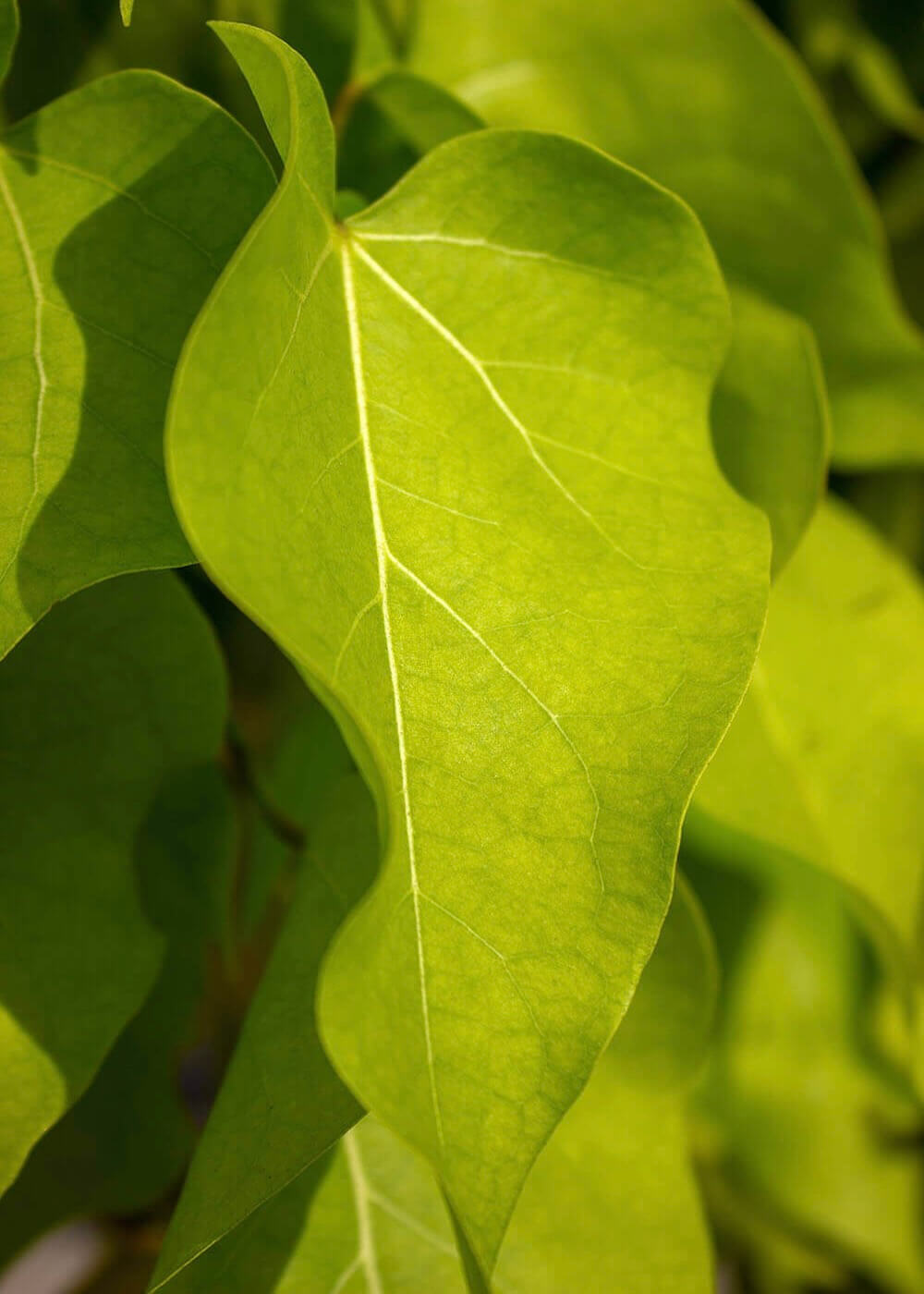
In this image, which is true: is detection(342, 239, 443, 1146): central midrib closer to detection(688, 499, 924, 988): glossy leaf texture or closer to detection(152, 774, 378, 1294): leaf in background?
detection(152, 774, 378, 1294): leaf in background

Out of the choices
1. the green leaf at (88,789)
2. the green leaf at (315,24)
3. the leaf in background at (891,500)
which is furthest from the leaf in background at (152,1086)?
the leaf in background at (891,500)

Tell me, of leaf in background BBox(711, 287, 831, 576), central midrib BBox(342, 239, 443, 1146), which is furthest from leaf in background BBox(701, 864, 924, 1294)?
central midrib BBox(342, 239, 443, 1146)

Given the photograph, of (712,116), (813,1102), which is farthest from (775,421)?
(813,1102)

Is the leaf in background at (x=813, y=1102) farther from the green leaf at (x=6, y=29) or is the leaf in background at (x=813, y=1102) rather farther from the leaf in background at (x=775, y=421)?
the green leaf at (x=6, y=29)

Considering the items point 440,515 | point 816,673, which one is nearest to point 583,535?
point 440,515

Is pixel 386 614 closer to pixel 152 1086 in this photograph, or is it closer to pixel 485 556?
pixel 485 556

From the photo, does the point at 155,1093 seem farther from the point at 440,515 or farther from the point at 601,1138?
the point at 440,515
